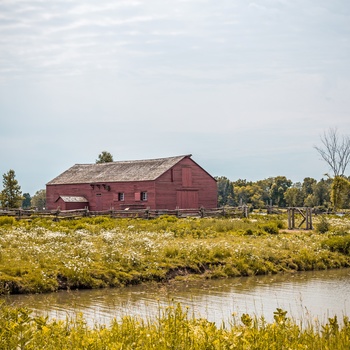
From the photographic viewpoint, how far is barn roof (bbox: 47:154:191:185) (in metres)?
56.7

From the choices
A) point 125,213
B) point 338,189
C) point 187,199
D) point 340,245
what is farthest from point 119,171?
point 340,245

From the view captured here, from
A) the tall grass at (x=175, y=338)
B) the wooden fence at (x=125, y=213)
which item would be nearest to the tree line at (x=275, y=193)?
the wooden fence at (x=125, y=213)

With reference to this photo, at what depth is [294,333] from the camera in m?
9.92

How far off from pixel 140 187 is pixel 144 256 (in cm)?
3191

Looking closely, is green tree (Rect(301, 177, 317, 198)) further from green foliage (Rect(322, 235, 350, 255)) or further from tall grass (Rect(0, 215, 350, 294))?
green foliage (Rect(322, 235, 350, 255))

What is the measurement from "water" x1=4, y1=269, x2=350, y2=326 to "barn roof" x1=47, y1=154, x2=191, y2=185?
3328cm

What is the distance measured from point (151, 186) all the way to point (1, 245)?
3066 cm

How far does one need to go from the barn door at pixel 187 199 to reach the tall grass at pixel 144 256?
21574 mm

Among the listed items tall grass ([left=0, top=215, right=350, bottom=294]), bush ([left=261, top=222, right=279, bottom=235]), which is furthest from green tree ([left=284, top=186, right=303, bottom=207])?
tall grass ([left=0, top=215, right=350, bottom=294])

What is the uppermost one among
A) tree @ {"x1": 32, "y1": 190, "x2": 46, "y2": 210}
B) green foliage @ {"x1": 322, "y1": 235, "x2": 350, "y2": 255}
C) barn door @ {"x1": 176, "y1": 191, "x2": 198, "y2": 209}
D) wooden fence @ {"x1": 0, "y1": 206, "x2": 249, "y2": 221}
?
tree @ {"x1": 32, "y1": 190, "x2": 46, "y2": 210}

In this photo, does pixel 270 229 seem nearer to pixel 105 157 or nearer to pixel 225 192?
pixel 105 157

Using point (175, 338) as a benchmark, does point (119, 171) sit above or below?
above

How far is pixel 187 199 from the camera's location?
187 ft

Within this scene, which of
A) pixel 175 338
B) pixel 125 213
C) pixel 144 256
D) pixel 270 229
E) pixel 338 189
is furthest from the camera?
pixel 338 189
